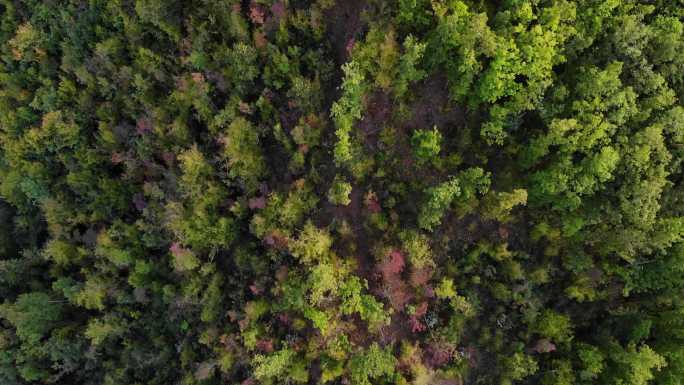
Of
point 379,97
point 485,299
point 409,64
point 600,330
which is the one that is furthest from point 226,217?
point 600,330

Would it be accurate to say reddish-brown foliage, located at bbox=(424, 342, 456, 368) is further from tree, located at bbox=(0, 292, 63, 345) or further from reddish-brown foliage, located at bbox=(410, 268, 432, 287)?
tree, located at bbox=(0, 292, 63, 345)

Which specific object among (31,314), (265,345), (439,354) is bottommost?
(31,314)

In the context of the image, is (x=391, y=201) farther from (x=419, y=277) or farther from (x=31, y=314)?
(x=31, y=314)

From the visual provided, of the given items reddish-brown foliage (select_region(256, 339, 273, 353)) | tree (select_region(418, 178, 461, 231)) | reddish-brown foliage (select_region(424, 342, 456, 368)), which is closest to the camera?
tree (select_region(418, 178, 461, 231))

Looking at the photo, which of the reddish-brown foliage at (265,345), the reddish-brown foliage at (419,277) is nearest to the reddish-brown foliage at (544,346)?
the reddish-brown foliage at (419,277)

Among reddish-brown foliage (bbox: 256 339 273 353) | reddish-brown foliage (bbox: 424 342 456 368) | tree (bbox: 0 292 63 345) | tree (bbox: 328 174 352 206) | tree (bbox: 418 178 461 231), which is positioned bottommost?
tree (bbox: 0 292 63 345)

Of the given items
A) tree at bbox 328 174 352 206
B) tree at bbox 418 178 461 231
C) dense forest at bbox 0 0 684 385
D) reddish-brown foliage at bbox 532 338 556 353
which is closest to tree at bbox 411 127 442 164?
dense forest at bbox 0 0 684 385

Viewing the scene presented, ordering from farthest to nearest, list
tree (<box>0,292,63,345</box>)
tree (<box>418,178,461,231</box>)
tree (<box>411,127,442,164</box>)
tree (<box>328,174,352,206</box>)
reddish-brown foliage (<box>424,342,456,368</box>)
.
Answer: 1. tree (<box>0,292,63,345</box>)
2. reddish-brown foliage (<box>424,342,456,368</box>)
3. tree (<box>411,127,442,164</box>)
4. tree (<box>328,174,352,206</box>)
5. tree (<box>418,178,461,231</box>)

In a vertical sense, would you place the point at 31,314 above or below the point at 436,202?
below

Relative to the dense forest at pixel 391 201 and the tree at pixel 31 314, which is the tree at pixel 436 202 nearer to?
the dense forest at pixel 391 201

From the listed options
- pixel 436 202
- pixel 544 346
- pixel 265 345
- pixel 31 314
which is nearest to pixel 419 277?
pixel 436 202

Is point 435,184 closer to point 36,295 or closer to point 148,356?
point 148,356
